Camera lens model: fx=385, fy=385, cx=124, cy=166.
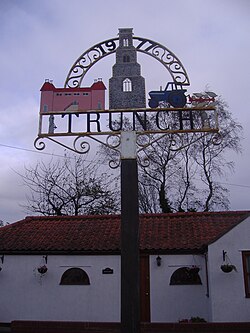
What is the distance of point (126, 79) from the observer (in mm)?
6910

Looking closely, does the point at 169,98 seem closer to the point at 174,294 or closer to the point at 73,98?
the point at 73,98

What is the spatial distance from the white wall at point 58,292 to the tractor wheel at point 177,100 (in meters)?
7.19

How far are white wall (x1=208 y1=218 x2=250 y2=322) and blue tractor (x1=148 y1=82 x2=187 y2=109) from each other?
557 centimetres

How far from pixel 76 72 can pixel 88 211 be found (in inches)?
743

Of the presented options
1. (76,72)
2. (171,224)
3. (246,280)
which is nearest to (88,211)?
(171,224)

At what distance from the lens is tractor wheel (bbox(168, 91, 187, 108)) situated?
22.0ft

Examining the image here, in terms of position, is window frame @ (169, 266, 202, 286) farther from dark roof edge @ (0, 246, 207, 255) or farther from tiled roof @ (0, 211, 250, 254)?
tiled roof @ (0, 211, 250, 254)

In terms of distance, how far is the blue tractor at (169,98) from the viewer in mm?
6719

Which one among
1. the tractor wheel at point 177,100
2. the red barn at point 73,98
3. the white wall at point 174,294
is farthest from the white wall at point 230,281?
the red barn at point 73,98

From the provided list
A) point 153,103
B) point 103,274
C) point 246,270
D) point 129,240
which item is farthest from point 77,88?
point 103,274

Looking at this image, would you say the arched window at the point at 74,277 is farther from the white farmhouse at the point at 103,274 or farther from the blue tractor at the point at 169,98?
the blue tractor at the point at 169,98

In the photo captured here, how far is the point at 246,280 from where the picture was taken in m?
10.8

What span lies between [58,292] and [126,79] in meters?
8.25

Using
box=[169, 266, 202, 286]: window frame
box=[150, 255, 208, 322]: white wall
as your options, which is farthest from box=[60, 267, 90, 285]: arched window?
box=[169, 266, 202, 286]: window frame
